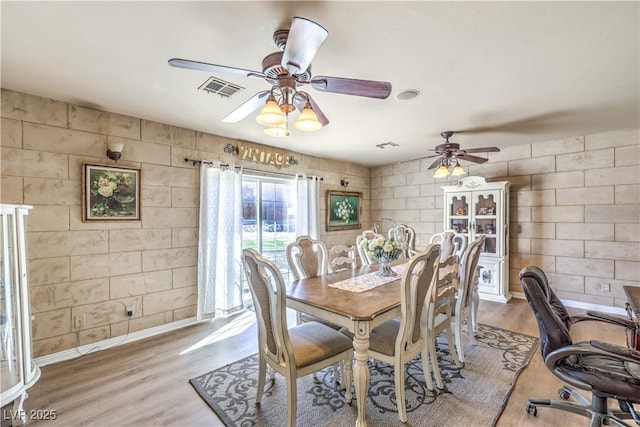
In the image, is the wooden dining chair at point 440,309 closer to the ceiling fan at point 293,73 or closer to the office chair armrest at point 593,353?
the office chair armrest at point 593,353

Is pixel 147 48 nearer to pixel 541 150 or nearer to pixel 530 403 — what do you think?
pixel 530 403

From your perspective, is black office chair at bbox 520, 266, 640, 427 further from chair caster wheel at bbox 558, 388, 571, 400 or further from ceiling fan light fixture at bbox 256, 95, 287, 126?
ceiling fan light fixture at bbox 256, 95, 287, 126

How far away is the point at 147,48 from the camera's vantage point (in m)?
1.87

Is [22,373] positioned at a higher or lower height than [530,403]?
higher

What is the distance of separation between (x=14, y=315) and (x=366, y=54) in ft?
9.58

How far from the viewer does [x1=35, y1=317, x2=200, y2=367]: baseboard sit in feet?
8.64

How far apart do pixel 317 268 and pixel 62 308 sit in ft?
7.96

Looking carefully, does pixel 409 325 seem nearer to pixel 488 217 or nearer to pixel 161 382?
pixel 161 382

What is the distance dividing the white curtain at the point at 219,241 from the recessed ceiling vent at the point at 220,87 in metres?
1.28

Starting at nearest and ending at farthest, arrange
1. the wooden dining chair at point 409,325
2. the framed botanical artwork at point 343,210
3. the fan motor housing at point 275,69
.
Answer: the fan motor housing at point 275,69 → the wooden dining chair at point 409,325 → the framed botanical artwork at point 343,210

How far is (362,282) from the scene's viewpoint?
2.56 m

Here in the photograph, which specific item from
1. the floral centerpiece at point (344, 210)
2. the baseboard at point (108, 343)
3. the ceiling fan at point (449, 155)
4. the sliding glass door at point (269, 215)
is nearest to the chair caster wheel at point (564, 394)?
the ceiling fan at point (449, 155)

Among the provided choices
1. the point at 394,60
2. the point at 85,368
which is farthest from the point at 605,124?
the point at 85,368

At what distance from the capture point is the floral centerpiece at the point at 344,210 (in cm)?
560
